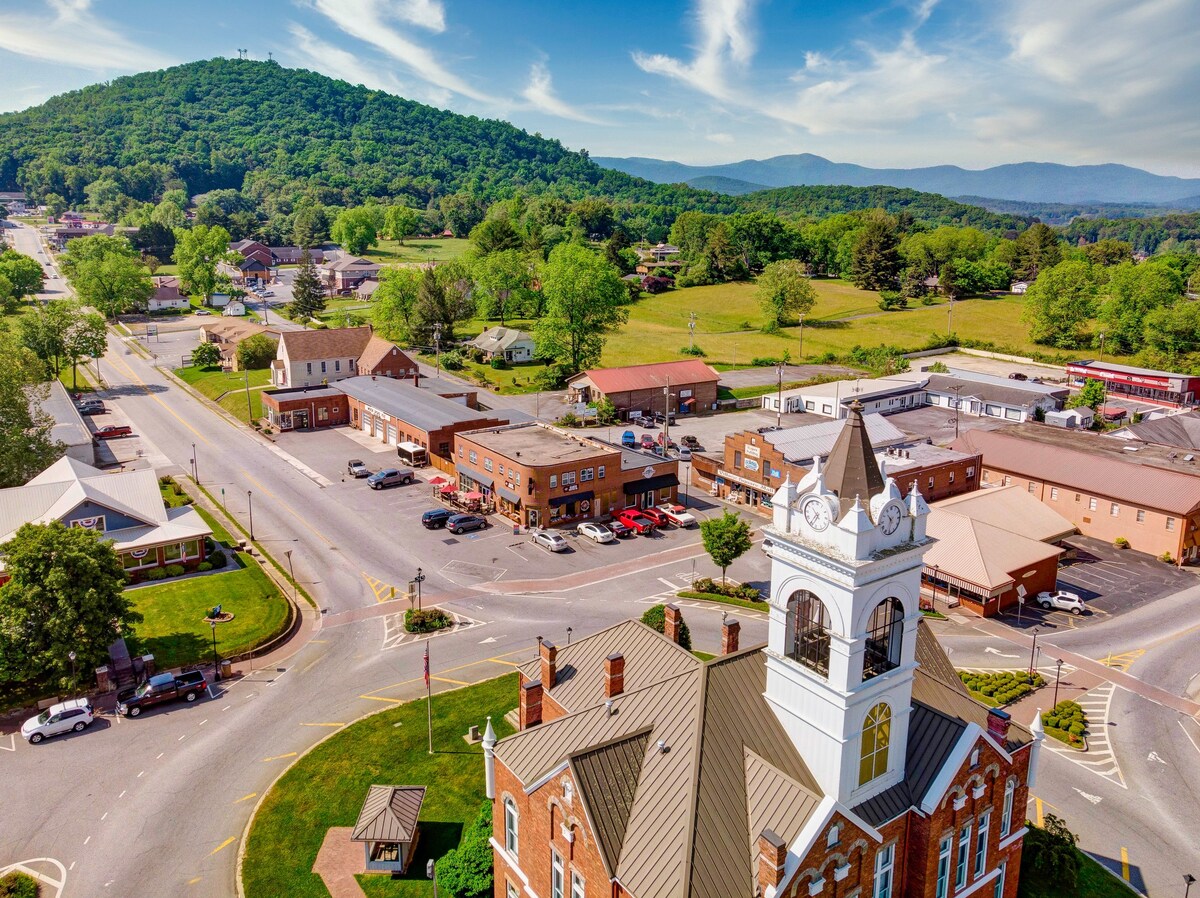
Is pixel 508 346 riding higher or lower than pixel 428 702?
higher

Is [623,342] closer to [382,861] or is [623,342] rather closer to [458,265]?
[458,265]

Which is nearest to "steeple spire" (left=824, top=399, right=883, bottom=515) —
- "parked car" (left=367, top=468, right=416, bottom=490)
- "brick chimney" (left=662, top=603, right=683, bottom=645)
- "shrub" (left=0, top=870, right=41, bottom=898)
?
"brick chimney" (left=662, top=603, right=683, bottom=645)

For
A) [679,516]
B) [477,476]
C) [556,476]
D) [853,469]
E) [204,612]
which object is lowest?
[204,612]

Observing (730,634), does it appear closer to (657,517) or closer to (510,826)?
(510,826)

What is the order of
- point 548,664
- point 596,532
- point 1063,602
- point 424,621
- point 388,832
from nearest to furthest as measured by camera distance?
point 388,832 → point 548,664 → point 424,621 → point 1063,602 → point 596,532

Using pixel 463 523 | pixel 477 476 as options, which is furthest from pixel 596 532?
pixel 477 476

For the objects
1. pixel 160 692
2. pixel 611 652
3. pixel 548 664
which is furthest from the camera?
pixel 160 692

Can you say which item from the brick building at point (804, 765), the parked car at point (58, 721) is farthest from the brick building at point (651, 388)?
the brick building at point (804, 765)
